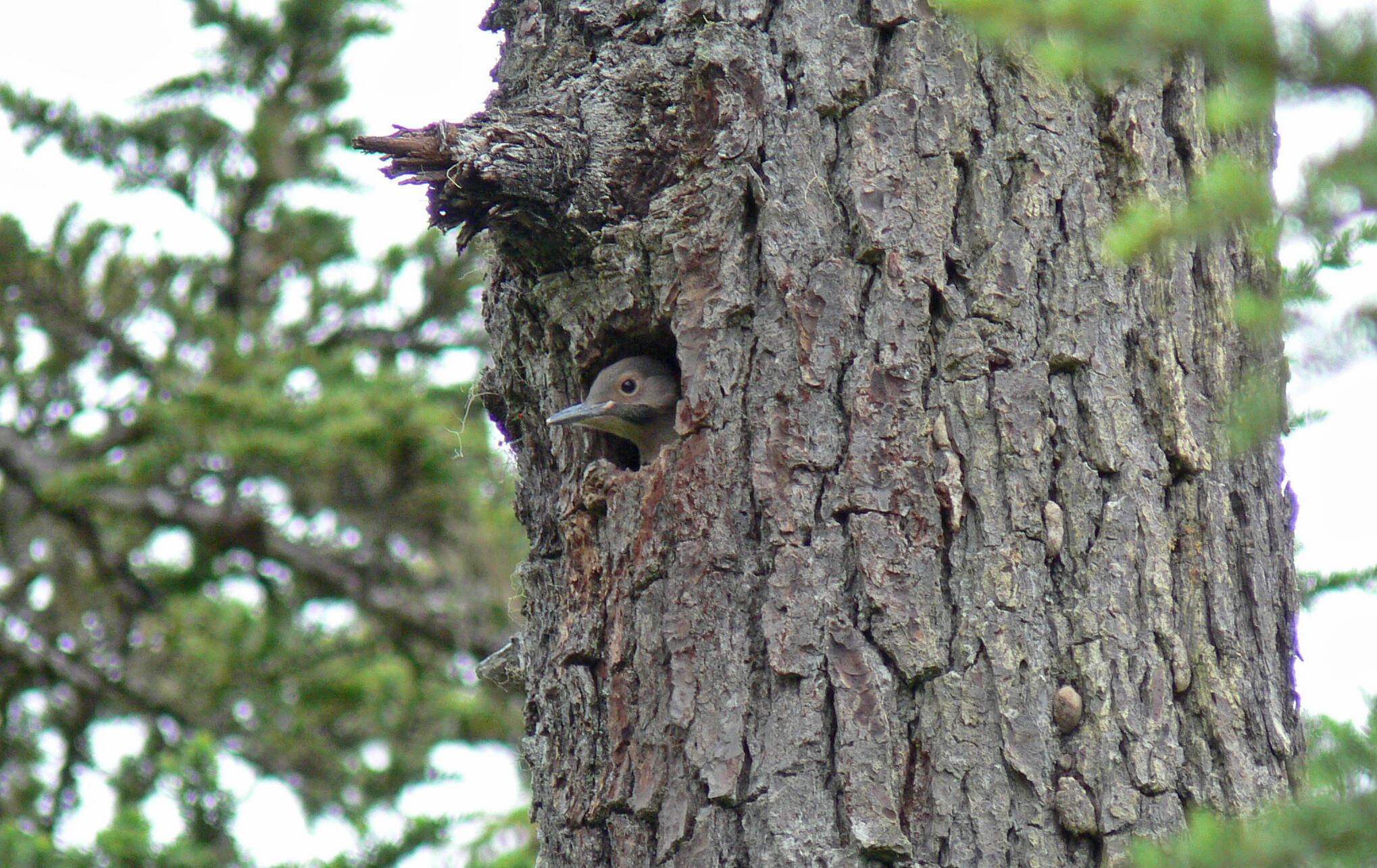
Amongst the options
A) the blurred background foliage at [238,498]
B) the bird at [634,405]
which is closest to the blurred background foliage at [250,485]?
the blurred background foliage at [238,498]

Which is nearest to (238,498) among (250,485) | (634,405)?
(250,485)

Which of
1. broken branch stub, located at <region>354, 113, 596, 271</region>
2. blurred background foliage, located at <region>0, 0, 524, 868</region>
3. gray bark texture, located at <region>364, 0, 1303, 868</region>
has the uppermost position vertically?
blurred background foliage, located at <region>0, 0, 524, 868</region>

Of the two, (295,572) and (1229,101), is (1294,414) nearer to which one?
(1229,101)

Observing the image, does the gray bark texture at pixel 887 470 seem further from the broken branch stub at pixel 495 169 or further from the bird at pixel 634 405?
the bird at pixel 634 405

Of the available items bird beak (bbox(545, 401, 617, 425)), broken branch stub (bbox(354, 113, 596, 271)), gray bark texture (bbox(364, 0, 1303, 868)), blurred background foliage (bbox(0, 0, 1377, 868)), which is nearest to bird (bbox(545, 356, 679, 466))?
bird beak (bbox(545, 401, 617, 425))

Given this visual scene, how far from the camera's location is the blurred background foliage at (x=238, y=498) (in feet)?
23.5

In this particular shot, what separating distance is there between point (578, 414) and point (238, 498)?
4.84 metres

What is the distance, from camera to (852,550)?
7.96 feet

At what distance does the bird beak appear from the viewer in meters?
3.12

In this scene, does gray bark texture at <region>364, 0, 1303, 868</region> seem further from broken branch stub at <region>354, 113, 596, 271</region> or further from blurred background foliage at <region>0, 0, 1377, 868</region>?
blurred background foliage at <region>0, 0, 1377, 868</region>

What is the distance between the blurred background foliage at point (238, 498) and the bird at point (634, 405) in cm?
353

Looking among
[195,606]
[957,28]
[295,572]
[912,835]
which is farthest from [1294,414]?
[195,606]

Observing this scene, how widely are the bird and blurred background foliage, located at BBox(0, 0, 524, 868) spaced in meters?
3.53

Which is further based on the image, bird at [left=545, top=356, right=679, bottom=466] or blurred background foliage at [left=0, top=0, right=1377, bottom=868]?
blurred background foliage at [left=0, top=0, right=1377, bottom=868]
